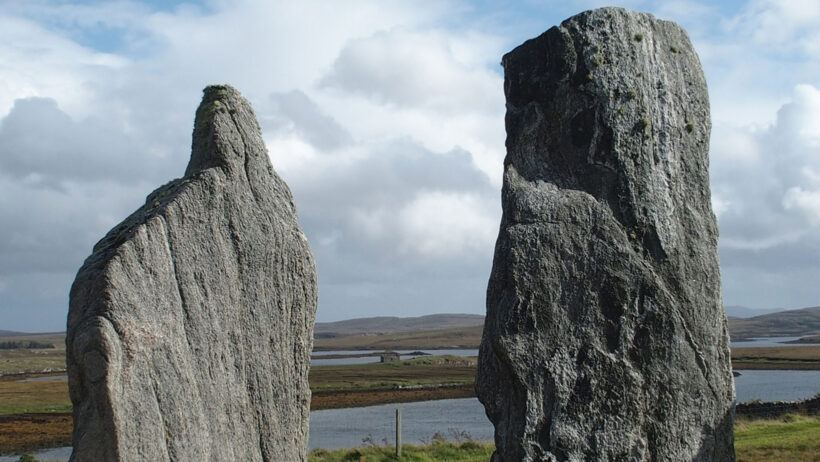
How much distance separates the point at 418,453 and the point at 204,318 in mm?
16205

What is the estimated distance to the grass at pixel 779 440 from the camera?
1933 cm

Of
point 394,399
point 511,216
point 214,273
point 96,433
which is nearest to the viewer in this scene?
point 96,433

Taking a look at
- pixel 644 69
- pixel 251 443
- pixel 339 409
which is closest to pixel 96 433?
pixel 251 443

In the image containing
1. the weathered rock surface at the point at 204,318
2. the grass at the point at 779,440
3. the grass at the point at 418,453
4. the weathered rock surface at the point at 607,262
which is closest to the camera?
the weathered rock surface at the point at 204,318

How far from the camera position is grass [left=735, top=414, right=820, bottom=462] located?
19330 millimetres

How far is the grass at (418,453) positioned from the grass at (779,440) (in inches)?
263

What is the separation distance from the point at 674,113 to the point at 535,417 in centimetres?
478

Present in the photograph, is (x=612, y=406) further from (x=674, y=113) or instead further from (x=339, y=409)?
(x=339, y=409)

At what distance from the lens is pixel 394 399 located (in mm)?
55531

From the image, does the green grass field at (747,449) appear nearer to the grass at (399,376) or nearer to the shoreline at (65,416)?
the shoreline at (65,416)

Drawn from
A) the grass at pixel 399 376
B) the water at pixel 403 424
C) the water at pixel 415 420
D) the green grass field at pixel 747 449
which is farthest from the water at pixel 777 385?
the grass at pixel 399 376

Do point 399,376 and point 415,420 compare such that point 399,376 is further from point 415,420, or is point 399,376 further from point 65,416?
point 65,416

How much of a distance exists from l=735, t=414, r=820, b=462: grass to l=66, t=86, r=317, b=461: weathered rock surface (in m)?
12.7

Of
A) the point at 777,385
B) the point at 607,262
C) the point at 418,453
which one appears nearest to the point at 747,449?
the point at 418,453
